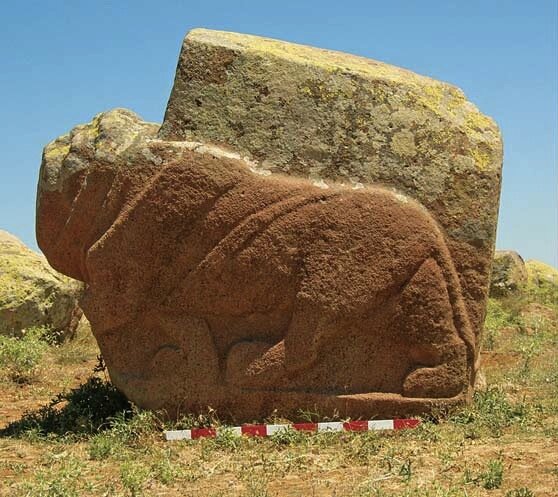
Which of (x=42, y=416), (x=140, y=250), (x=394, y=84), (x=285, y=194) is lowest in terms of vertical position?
(x=42, y=416)

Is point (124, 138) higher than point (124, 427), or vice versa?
point (124, 138)

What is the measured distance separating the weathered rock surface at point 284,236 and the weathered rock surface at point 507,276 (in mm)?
9355

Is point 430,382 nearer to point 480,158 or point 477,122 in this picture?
point 480,158

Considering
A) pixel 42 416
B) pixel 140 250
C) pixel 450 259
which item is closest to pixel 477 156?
pixel 450 259

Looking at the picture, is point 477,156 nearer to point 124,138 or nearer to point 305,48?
point 305,48

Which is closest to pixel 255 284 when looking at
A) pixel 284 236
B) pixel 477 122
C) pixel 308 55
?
pixel 284 236

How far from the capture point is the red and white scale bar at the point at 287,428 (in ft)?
18.8

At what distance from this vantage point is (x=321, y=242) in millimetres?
5801

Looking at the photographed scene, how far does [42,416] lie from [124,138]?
7.03ft

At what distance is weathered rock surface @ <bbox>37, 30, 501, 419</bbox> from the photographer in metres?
5.80

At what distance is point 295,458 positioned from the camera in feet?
17.2

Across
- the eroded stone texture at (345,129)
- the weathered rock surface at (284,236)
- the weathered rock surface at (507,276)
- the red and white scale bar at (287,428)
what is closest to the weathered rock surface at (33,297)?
the weathered rock surface at (284,236)

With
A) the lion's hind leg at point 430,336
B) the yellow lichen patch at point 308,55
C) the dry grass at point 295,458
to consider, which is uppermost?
the yellow lichen patch at point 308,55

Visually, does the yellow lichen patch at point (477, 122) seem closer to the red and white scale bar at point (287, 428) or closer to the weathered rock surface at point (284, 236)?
the weathered rock surface at point (284, 236)
